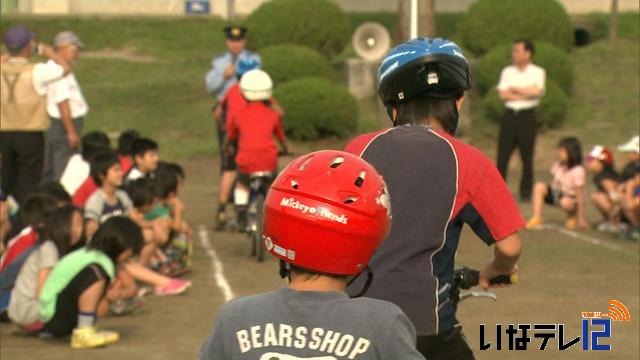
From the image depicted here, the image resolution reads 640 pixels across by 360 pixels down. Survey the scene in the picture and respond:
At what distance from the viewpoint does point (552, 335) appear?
988 centimetres

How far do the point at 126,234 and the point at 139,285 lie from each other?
7.94 ft

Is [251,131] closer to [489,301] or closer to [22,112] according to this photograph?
[22,112]

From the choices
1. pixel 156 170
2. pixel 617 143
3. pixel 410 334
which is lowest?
pixel 617 143

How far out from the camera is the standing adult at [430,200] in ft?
14.9

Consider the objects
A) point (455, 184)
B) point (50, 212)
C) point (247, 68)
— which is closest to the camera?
point (455, 184)

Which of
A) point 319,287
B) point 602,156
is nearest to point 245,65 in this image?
point 602,156

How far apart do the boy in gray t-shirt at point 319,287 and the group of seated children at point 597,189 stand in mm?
12106

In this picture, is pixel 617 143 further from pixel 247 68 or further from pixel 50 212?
pixel 50 212

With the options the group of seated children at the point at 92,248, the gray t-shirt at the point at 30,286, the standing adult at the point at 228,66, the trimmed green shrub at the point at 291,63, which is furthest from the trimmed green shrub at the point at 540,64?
the gray t-shirt at the point at 30,286

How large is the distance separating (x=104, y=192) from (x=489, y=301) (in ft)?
10.8

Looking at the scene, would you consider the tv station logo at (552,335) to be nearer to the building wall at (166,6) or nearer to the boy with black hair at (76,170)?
the boy with black hair at (76,170)

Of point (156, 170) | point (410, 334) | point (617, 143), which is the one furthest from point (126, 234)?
point (617, 143)

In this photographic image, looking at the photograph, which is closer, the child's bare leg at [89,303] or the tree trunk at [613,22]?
the child's bare leg at [89,303]

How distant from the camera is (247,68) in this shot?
1620 centimetres
